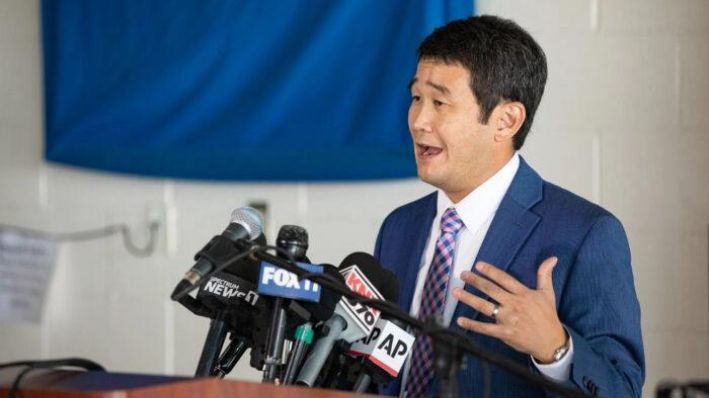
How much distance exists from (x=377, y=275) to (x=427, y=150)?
458mm

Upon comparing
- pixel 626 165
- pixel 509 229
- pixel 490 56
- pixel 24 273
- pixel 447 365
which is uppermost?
pixel 490 56

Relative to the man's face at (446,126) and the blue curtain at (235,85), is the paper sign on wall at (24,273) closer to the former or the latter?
the blue curtain at (235,85)

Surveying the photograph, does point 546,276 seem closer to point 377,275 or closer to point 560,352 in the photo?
point 560,352

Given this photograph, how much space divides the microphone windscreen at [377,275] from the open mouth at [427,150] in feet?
1.40

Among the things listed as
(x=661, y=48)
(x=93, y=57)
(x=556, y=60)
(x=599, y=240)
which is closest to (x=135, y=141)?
(x=93, y=57)

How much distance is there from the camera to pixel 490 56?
2309mm

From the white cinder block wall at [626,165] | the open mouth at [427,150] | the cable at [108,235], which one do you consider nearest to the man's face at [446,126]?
the open mouth at [427,150]

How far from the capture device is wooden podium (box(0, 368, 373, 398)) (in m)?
1.43

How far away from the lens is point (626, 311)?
6.91ft

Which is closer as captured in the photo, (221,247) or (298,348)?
(221,247)

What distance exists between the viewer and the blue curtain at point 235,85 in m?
3.39

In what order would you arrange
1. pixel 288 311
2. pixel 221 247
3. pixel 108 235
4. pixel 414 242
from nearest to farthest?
pixel 221 247, pixel 288 311, pixel 414 242, pixel 108 235

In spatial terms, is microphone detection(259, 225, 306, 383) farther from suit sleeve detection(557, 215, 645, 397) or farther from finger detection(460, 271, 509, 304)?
suit sleeve detection(557, 215, 645, 397)

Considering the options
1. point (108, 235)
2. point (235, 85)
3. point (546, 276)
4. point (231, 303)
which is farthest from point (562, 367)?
point (108, 235)
